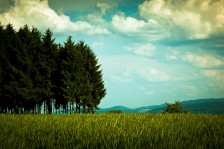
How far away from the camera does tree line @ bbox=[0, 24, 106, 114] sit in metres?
53.6

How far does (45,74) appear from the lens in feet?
186

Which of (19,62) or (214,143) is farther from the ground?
(19,62)

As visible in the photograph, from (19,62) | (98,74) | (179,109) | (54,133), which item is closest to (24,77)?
(19,62)

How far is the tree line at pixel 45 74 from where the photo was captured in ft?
176

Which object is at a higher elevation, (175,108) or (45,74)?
(45,74)

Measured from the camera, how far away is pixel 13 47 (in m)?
56.0

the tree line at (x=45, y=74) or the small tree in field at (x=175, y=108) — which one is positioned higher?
the tree line at (x=45, y=74)

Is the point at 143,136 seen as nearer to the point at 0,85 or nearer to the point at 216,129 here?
the point at 216,129

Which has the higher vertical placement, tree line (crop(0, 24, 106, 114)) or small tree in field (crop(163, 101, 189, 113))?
tree line (crop(0, 24, 106, 114))

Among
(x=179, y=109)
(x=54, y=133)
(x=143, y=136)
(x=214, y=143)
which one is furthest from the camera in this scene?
(x=179, y=109)

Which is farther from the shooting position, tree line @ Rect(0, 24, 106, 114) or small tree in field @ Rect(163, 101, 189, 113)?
small tree in field @ Rect(163, 101, 189, 113)

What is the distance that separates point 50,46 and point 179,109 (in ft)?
93.7

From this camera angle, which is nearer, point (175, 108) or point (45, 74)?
point (45, 74)

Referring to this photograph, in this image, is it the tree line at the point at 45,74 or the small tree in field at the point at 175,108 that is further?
the small tree in field at the point at 175,108
